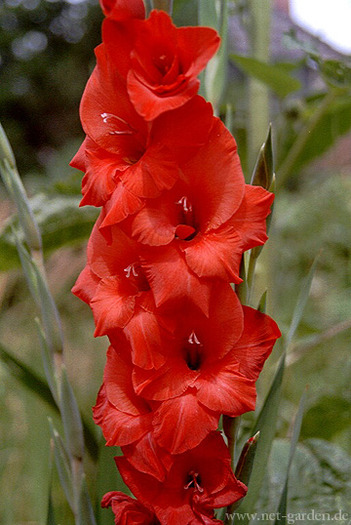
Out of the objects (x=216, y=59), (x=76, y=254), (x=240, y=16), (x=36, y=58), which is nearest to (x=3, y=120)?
(x=36, y=58)

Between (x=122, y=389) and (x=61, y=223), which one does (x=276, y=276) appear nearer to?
(x=61, y=223)

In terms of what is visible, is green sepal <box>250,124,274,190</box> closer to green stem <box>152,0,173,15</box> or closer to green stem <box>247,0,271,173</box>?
green stem <box>152,0,173,15</box>

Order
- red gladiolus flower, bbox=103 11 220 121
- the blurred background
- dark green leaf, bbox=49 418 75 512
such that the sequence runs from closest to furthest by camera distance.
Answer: red gladiolus flower, bbox=103 11 220 121, dark green leaf, bbox=49 418 75 512, the blurred background

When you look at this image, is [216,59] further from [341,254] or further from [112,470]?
[341,254]

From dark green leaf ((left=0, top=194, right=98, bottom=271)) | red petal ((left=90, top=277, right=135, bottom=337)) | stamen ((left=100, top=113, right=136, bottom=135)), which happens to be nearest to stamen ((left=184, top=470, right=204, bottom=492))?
red petal ((left=90, top=277, right=135, bottom=337))

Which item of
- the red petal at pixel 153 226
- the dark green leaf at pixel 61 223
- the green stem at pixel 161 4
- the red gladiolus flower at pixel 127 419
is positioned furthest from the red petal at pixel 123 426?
the dark green leaf at pixel 61 223

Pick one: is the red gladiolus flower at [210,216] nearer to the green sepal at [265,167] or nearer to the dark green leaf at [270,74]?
the green sepal at [265,167]

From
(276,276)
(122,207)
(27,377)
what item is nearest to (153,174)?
(122,207)
